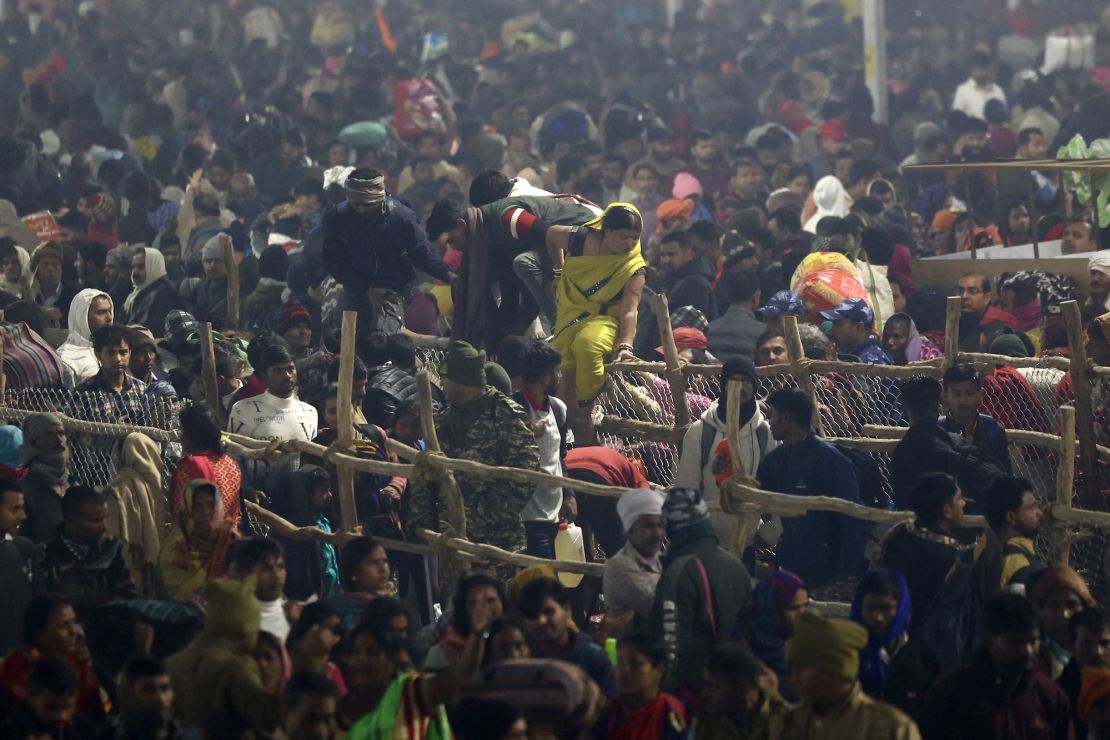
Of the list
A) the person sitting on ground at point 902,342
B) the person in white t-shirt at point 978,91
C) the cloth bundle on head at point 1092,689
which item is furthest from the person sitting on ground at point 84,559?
the person in white t-shirt at point 978,91

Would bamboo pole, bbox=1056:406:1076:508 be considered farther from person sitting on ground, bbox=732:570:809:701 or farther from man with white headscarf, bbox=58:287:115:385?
man with white headscarf, bbox=58:287:115:385

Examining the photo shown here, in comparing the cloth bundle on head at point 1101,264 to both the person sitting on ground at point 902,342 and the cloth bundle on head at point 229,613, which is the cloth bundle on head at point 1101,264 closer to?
the person sitting on ground at point 902,342

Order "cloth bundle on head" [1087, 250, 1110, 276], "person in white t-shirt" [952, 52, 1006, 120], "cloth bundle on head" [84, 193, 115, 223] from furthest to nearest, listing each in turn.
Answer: "person in white t-shirt" [952, 52, 1006, 120], "cloth bundle on head" [84, 193, 115, 223], "cloth bundle on head" [1087, 250, 1110, 276]

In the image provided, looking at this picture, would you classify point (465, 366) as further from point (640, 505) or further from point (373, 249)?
point (373, 249)

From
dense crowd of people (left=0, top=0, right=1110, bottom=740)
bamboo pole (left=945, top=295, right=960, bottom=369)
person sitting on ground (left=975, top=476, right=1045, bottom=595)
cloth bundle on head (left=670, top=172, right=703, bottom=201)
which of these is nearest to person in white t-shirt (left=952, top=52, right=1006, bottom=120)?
dense crowd of people (left=0, top=0, right=1110, bottom=740)

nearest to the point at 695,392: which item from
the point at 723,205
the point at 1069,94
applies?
the point at 723,205

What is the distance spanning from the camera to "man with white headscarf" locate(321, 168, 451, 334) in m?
12.1

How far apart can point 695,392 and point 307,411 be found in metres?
2.09

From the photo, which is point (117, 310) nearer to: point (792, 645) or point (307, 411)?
point (307, 411)

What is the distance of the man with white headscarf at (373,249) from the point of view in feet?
39.8

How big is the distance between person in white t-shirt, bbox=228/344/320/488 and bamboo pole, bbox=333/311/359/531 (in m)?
0.42

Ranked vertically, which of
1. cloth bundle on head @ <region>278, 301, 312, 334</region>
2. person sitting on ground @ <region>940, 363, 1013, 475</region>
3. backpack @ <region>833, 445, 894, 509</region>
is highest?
person sitting on ground @ <region>940, 363, 1013, 475</region>

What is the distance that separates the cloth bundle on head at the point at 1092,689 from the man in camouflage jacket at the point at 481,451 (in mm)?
3340

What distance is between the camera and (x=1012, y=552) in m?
8.05
